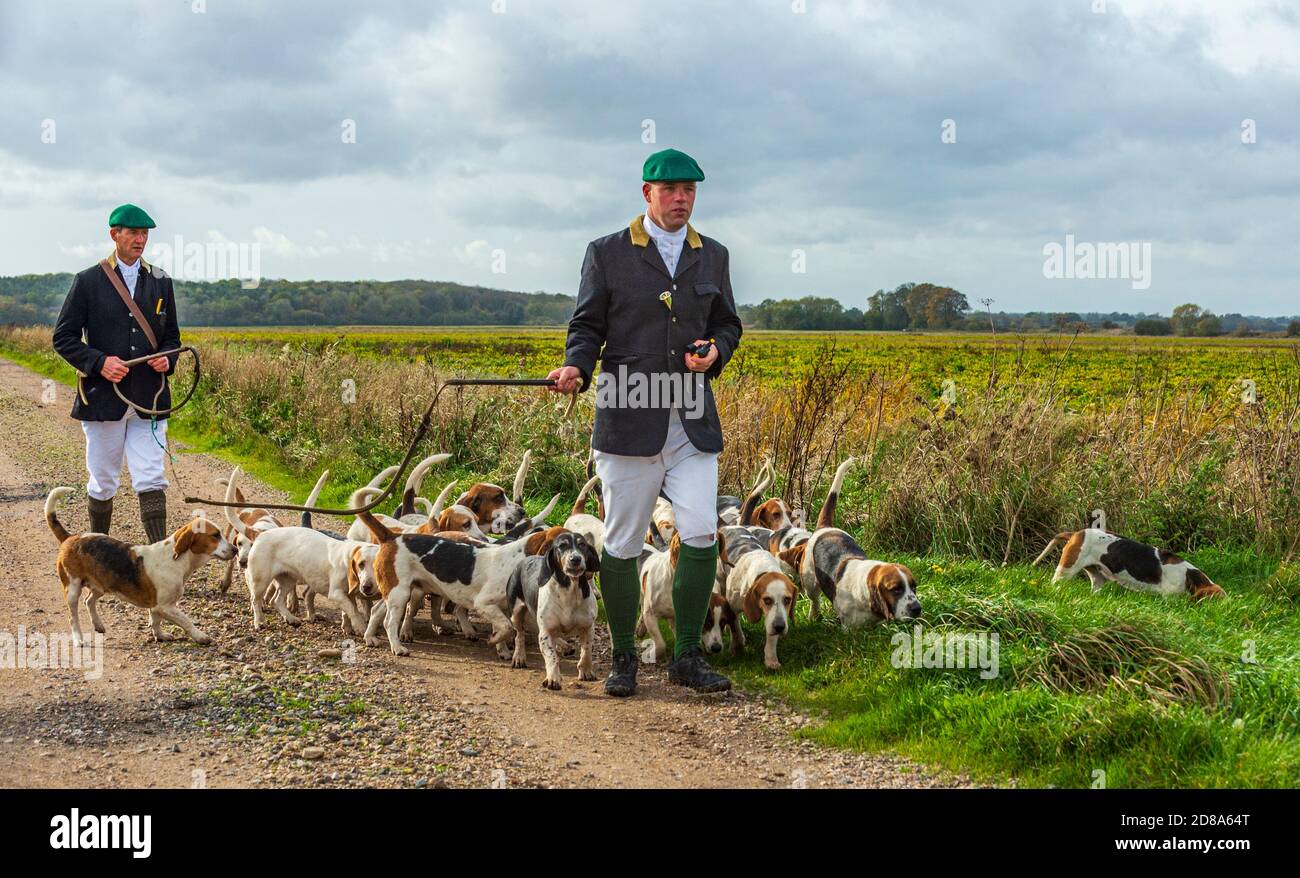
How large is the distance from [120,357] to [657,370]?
170 inches

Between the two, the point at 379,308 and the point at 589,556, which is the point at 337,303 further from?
the point at 589,556

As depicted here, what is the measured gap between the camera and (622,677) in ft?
19.7

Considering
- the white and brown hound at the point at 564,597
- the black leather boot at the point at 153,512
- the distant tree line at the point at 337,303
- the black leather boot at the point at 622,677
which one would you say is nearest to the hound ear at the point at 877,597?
the black leather boot at the point at 622,677

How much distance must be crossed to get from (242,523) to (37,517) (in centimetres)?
437

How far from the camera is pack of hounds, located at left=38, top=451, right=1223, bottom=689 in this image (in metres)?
6.25

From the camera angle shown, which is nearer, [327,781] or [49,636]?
[327,781]

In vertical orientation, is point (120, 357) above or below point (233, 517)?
above

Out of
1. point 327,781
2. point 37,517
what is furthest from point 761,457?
point 37,517

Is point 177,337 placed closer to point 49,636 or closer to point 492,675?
point 49,636

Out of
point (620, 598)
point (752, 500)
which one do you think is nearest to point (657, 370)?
point (620, 598)

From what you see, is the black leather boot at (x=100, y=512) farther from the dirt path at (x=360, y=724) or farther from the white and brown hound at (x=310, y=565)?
the white and brown hound at (x=310, y=565)

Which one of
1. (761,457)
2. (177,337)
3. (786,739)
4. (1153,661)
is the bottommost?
(786,739)

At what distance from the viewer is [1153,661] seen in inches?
215

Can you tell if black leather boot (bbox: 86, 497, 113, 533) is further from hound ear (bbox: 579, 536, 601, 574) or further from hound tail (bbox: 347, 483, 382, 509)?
hound ear (bbox: 579, 536, 601, 574)
